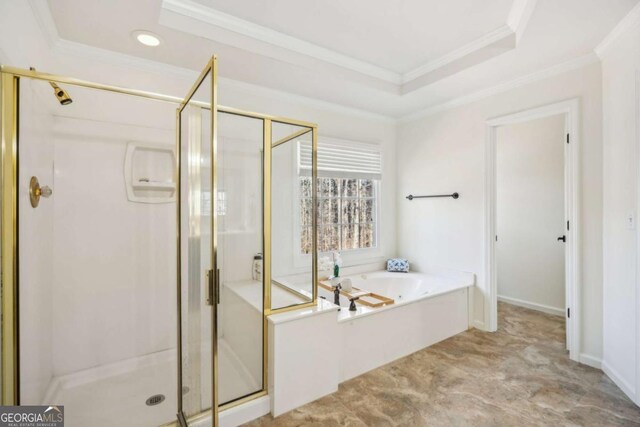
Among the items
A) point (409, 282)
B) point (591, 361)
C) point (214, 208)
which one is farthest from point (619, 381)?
point (214, 208)

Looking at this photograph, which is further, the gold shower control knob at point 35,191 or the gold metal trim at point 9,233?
the gold shower control knob at point 35,191

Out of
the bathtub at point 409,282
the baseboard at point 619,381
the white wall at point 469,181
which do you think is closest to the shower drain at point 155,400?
the bathtub at point 409,282

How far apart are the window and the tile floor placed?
4.77ft

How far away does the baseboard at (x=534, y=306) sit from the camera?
3.60 meters

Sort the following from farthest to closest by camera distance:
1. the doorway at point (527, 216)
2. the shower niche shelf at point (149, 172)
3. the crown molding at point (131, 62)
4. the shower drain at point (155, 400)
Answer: the doorway at point (527, 216) < the shower niche shelf at point (149, 172) < the shower drain at point (155, 400) < the crown molding at point (131, 62)

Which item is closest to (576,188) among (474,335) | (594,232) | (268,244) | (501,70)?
(594,232)

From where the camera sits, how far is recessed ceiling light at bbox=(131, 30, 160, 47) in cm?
200

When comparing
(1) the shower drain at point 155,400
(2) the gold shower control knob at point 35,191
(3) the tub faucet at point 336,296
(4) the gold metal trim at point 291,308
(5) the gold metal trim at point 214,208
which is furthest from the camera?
(3) the tub faucet at point 336,296

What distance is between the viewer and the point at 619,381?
2088 millimetres

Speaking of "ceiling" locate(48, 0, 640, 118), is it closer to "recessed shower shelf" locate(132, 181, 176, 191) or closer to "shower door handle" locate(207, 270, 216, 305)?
"recessed shower shelf" locate(132, 181, 176, 191)

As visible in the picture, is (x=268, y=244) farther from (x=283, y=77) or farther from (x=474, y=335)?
(x=474, y=335)

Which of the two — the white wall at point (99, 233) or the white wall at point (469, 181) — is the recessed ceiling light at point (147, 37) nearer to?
the white wall at point (99, 233)

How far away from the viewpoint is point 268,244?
1.96 m

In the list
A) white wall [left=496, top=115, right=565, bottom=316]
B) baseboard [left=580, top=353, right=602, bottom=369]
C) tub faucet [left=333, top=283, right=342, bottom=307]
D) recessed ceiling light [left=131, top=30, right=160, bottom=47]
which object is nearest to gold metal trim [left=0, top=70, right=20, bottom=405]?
recessed ceiling light [left=131, top=30, right=160, bottom=47]
